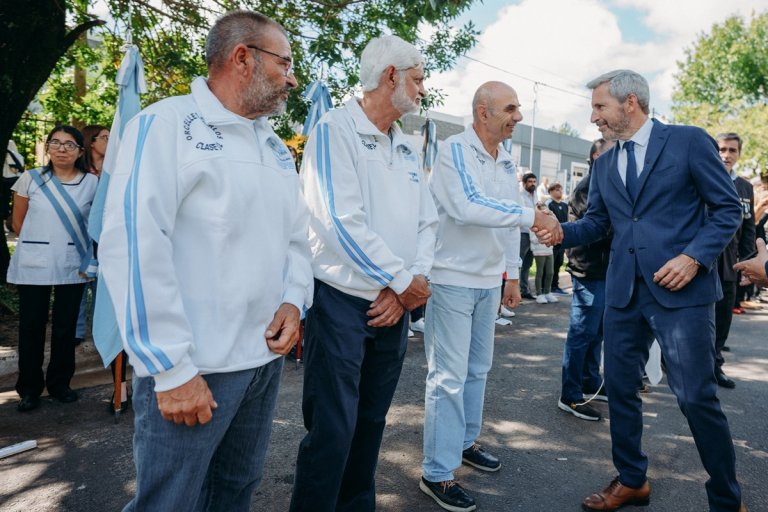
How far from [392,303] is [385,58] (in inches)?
44.5

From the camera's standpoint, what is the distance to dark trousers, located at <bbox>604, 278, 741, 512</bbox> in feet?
8.81

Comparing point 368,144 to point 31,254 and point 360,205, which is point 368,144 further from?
point 31,254

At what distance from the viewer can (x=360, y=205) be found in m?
2.36

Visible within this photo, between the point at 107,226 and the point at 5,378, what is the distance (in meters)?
4.58

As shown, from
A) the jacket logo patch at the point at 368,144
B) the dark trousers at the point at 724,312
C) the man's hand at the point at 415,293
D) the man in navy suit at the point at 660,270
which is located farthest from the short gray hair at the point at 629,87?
the dark trousers at the point at 724,312

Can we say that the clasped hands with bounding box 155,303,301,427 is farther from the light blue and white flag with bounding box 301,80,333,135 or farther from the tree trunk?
the tree trunk

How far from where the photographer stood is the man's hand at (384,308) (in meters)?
2.40

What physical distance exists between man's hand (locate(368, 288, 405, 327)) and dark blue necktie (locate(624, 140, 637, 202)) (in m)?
1.53

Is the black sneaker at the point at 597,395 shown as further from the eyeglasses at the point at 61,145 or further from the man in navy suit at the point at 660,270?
the eyeglasses at the point at 61,145

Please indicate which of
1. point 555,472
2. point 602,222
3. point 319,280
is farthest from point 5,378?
point 602,222

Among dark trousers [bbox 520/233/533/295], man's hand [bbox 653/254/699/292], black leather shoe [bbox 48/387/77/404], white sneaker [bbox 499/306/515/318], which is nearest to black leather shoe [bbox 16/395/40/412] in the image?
black leather shoe [bbox 48/387/77/404]

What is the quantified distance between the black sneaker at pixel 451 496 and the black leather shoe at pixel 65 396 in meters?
3.16

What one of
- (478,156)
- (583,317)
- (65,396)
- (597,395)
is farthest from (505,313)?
(65,396)

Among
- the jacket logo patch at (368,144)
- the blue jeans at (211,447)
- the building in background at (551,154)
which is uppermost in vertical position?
the building in background at (551,154)
